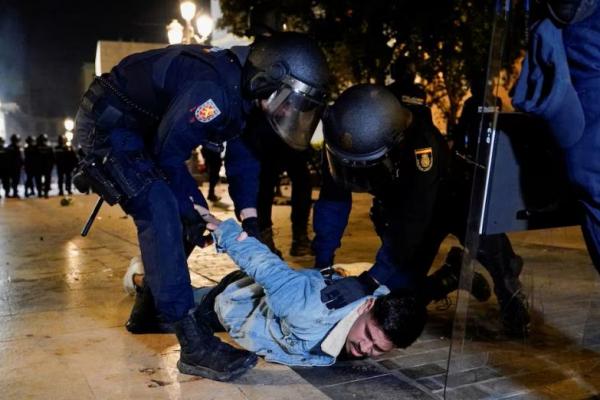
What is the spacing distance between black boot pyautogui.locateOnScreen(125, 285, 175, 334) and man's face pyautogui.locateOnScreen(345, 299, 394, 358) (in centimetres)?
106

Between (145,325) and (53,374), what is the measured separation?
0.62m

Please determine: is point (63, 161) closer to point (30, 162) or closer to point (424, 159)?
point (30, 162)

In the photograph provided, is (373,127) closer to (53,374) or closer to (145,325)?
(145,325)

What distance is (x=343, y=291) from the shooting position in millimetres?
2658

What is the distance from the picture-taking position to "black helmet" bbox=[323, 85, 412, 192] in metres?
2.87

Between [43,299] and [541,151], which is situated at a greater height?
[541,151]

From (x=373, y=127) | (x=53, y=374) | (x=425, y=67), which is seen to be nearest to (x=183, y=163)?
(x=373, y=127)

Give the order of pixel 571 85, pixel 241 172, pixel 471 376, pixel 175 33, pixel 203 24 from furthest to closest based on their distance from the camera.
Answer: pixel 175 33, pixel 203 24, pixel 241 172, pixel 471 376, pixel 571 85

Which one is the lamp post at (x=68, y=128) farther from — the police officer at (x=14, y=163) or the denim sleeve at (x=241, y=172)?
the denim sleeve at (x=241, y=172)

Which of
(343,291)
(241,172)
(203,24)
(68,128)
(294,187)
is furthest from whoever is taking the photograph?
(68,128)

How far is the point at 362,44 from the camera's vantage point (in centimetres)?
1228

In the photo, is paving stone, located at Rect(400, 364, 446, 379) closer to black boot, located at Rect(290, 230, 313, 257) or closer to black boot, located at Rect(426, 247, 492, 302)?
black boot, located at Rect(426, 247, 492, 302)

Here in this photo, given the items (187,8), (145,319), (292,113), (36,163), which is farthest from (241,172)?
(36,163)

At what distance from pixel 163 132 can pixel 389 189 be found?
4.10 feet
